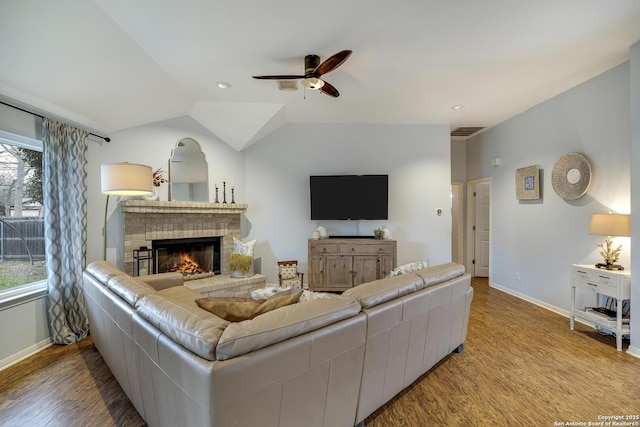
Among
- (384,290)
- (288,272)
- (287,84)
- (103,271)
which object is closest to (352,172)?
(288,272)

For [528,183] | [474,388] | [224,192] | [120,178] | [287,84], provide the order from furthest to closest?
[224,192] < [528,183] < [287,84] < [120,178] < [474,388]

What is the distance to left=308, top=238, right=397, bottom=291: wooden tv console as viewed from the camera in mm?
4422

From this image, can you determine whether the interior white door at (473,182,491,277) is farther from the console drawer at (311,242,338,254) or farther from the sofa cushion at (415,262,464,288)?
the sofa cushion at (415,262,464,288)

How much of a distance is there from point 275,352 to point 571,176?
418 cm

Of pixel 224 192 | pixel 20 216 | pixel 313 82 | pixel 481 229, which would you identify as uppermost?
pixel 313 82

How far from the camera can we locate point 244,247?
4.44m

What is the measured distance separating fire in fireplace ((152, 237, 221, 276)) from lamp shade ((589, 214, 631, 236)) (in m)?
4.75

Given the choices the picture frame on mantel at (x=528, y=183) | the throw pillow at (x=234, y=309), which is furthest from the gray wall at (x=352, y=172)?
the throw pillow at (x=234, y=309)

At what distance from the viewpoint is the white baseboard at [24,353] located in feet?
8.04

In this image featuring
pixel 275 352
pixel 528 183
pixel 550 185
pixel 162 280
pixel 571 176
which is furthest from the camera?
pixel 528 183

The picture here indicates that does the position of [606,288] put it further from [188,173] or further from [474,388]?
[188,173]

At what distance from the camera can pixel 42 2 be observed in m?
1.90

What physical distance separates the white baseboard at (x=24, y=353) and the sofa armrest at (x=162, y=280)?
1.02 metres

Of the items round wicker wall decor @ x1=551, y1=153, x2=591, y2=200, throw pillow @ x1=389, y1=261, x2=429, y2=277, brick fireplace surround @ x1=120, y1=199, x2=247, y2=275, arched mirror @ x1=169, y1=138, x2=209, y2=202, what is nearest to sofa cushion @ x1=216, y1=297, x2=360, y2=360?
throw pillow @ x1=389, y1=261, x2=429, y2=277
